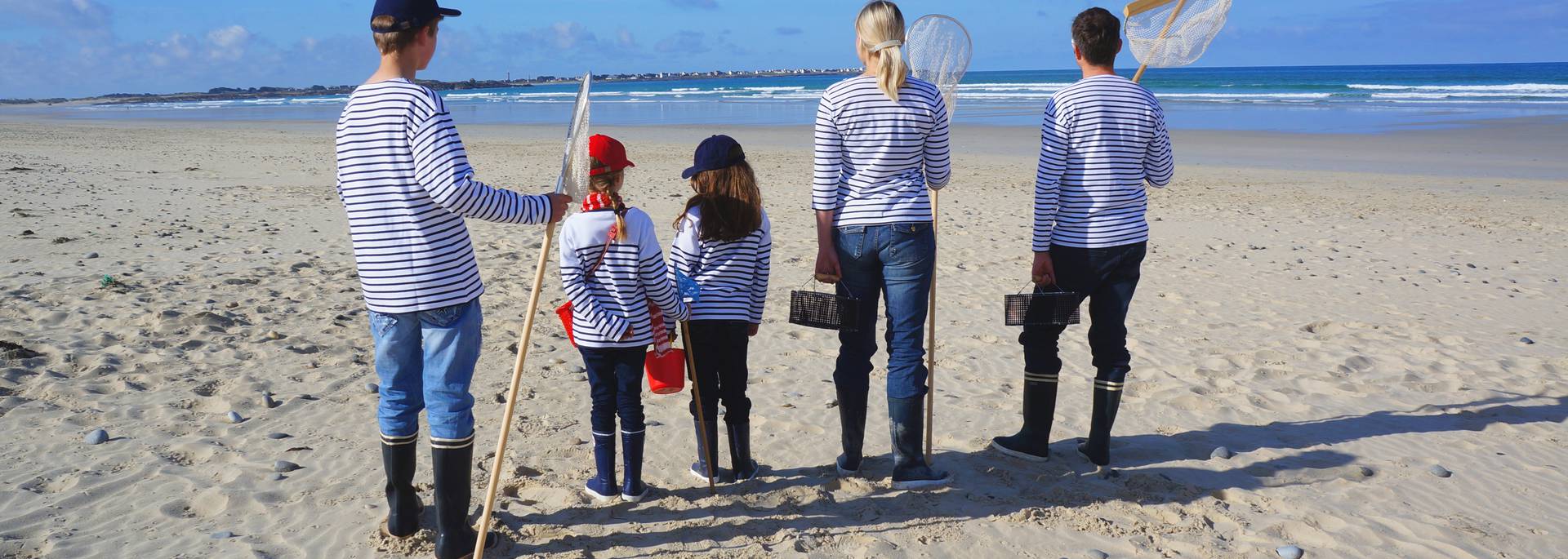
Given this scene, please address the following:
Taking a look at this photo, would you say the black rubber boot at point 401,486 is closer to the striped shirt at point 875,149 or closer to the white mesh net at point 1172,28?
the striped shirt at point 875,149

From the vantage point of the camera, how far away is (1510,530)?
11.2 feet

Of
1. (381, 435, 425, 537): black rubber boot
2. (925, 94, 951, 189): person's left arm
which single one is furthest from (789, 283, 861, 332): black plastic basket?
(381, 435, 425, 537): black rubber boot

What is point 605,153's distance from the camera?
3174 mm

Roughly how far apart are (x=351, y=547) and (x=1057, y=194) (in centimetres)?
273

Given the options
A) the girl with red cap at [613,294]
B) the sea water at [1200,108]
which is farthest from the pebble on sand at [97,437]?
Result: the sea water at [1200,108]

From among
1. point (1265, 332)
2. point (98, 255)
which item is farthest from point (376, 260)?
point (98, 255)

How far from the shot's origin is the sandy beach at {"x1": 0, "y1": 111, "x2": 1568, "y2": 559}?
11.1 feet

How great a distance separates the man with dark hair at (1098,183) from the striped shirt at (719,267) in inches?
41.7

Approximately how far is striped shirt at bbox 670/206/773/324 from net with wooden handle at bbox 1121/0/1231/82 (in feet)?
5.88

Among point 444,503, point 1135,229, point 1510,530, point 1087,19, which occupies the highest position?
point 1087,19

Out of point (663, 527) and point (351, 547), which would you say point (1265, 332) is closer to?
point (663, 527)

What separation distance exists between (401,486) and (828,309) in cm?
154

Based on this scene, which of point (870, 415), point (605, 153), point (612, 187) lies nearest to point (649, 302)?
point (612, 187)

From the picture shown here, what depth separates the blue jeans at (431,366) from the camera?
284 centimetres
